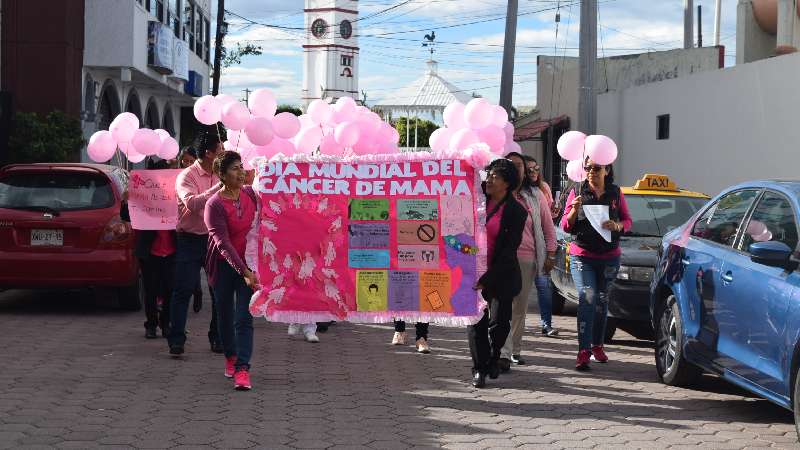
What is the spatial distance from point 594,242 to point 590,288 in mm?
391

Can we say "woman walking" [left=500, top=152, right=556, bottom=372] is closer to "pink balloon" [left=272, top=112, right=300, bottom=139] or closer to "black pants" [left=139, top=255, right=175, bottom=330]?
"pink balloon" [left=272, top=112, right=300, bottom=139]

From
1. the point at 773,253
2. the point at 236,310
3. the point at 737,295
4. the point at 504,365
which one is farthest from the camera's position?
the point at 504,365

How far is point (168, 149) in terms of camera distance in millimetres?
11773

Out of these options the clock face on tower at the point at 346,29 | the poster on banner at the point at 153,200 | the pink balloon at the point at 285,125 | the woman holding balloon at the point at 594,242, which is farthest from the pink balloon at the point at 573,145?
the clock face on tower at the point at 346,29

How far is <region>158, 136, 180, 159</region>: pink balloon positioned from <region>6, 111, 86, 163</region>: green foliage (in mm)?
10612

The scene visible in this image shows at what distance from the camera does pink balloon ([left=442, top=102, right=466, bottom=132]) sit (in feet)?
33.1

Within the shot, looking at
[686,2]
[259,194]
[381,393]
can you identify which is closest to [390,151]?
[259,194]

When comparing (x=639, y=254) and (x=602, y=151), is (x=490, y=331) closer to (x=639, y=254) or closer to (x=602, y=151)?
(x=602, y=151)

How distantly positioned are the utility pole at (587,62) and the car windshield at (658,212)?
6.15 meters

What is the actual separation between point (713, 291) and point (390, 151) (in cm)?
357

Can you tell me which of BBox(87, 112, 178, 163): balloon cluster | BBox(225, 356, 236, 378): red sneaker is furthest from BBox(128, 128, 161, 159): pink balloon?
BBox(225, 356, 236, 378): red sneaker

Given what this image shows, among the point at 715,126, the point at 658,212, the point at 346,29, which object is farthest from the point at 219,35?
the point at 346,29

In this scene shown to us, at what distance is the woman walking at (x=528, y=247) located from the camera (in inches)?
376

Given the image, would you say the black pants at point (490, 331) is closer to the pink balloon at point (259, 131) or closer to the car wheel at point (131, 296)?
the pink balloon at point (259, 131)
